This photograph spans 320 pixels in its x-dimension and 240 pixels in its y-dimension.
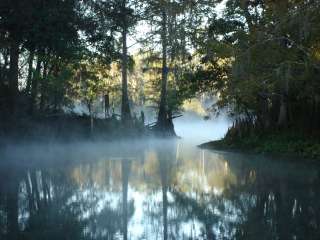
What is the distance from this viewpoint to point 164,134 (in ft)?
107

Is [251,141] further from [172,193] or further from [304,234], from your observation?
[304,234]

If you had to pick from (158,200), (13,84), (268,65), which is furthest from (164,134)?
(158,200)

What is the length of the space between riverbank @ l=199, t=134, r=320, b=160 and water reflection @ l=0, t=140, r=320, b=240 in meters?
2.04

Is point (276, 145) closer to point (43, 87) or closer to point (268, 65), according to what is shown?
point (268, 65)

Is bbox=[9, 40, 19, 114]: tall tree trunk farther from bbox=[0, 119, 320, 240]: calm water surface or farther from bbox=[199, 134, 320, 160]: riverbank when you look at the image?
bbox=[199, 134, 320, 160]: riverbank

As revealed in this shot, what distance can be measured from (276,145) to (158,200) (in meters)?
11.5

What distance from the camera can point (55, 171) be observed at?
1408 cm

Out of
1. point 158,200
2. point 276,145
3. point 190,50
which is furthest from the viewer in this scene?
point 190,50

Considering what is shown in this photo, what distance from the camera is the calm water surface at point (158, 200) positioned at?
276 inches

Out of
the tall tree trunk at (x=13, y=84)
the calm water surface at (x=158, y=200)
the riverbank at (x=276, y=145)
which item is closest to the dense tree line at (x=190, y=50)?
the tall tree trunk at (x=13, y=84)

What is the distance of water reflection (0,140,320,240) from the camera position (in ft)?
22.9

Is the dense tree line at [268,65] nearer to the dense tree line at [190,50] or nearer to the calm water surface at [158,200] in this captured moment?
the dense tree line at [190,50]

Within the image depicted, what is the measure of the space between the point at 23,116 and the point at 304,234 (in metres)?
15.0

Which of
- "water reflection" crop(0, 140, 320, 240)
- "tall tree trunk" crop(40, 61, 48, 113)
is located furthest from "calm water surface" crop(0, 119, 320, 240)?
"tall tree trunk" crop(40, 61, 48, 113)
